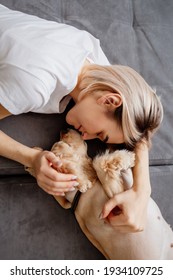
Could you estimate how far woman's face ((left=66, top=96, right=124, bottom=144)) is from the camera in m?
0.92

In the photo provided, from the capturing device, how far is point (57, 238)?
1.01 m

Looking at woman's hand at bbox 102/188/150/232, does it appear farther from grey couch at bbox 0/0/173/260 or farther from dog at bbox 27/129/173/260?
grey couch at bbox 0/0/173/260

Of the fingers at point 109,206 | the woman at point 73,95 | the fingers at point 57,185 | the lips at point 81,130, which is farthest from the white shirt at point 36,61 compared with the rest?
the fingers at point 109,206

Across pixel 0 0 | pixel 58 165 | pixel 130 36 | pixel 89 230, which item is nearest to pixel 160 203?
pixel 89 230

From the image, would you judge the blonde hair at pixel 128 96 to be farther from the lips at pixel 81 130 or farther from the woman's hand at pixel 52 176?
the woman's hand at pixel 52 176

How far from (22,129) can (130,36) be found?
58cm

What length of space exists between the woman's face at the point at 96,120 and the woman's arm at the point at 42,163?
0.14 metres

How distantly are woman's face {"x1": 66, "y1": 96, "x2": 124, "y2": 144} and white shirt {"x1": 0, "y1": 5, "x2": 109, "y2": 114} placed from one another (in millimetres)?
80

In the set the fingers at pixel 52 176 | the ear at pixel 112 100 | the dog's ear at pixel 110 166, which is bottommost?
the fingers at pixel 52 176

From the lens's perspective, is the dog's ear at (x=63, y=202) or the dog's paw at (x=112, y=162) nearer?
the dog's paw at (x=112, y=162)

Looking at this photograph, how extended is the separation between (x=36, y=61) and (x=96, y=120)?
0.24m

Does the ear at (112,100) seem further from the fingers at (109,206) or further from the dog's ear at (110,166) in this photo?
the fingers at (109,206)

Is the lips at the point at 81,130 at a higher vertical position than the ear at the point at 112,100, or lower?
lower

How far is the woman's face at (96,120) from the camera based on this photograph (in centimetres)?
92
